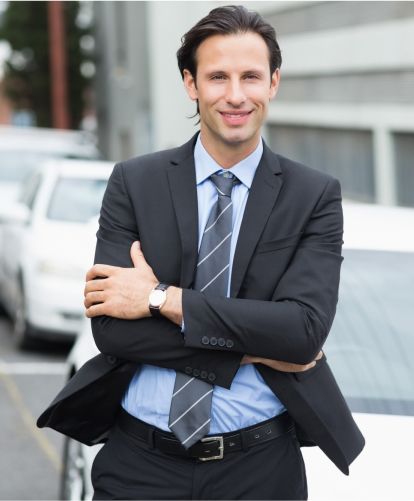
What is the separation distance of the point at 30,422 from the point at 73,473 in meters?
2.31

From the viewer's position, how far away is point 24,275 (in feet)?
26.8

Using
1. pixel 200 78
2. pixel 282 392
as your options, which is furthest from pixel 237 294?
pixel 200 78

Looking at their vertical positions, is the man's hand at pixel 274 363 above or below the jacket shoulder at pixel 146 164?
below

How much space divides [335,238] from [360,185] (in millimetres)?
9150

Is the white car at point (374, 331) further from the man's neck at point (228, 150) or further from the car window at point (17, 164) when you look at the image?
the car window at point (17, 164)

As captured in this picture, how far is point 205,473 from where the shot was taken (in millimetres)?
2434

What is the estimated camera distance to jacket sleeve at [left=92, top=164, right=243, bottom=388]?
2475 mm

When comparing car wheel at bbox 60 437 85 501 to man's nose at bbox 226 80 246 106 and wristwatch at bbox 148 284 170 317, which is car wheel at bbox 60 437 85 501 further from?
man's nose at bbox 226 80 246 106

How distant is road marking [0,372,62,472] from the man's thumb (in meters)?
2.32

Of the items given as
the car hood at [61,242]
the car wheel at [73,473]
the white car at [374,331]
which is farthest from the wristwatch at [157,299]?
the car hood at [61,242]

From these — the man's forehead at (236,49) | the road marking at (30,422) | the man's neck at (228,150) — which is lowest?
the road marking at (30,422)

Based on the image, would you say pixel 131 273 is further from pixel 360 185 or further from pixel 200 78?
pixel 360 185

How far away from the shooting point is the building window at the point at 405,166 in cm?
990

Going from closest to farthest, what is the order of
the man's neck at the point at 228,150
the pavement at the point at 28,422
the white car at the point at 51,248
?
the man's neck at the point at 228,150 < the pavement at the point at 28,422 < the white car at the point at 51,248
